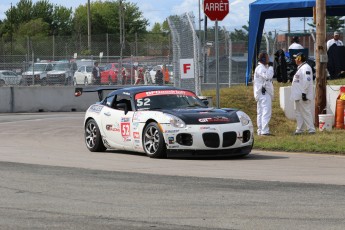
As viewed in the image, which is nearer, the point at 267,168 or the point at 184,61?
the point at 267,168

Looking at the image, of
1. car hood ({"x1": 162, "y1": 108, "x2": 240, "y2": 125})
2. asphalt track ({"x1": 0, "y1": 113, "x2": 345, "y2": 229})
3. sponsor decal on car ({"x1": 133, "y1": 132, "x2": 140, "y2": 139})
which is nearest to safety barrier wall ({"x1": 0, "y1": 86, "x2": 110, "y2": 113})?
asphalt track ({"x1": 0, "y1": 113, "x2": 345, "y2": 229})

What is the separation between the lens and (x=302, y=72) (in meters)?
18.2

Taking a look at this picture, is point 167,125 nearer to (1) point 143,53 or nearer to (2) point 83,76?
(2) point 83,76

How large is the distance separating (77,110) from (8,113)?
2829mm

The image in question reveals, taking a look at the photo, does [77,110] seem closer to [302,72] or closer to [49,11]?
[302,72]

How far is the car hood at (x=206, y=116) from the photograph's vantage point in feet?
49.6

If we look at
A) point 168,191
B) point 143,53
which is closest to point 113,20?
point 143,53

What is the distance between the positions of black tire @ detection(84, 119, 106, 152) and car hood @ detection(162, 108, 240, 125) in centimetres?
204

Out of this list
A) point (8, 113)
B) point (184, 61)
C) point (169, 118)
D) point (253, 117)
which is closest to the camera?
point (169, 118)

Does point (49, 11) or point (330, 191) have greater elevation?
point (49, 11)

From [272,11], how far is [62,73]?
47.2ft

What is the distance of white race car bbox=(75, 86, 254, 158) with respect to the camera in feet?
49.4

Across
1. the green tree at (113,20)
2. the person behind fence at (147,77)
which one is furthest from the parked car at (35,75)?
the green tree at (113,20)

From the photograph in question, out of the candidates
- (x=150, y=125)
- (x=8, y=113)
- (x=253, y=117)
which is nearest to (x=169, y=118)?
(x=150, y=125)
